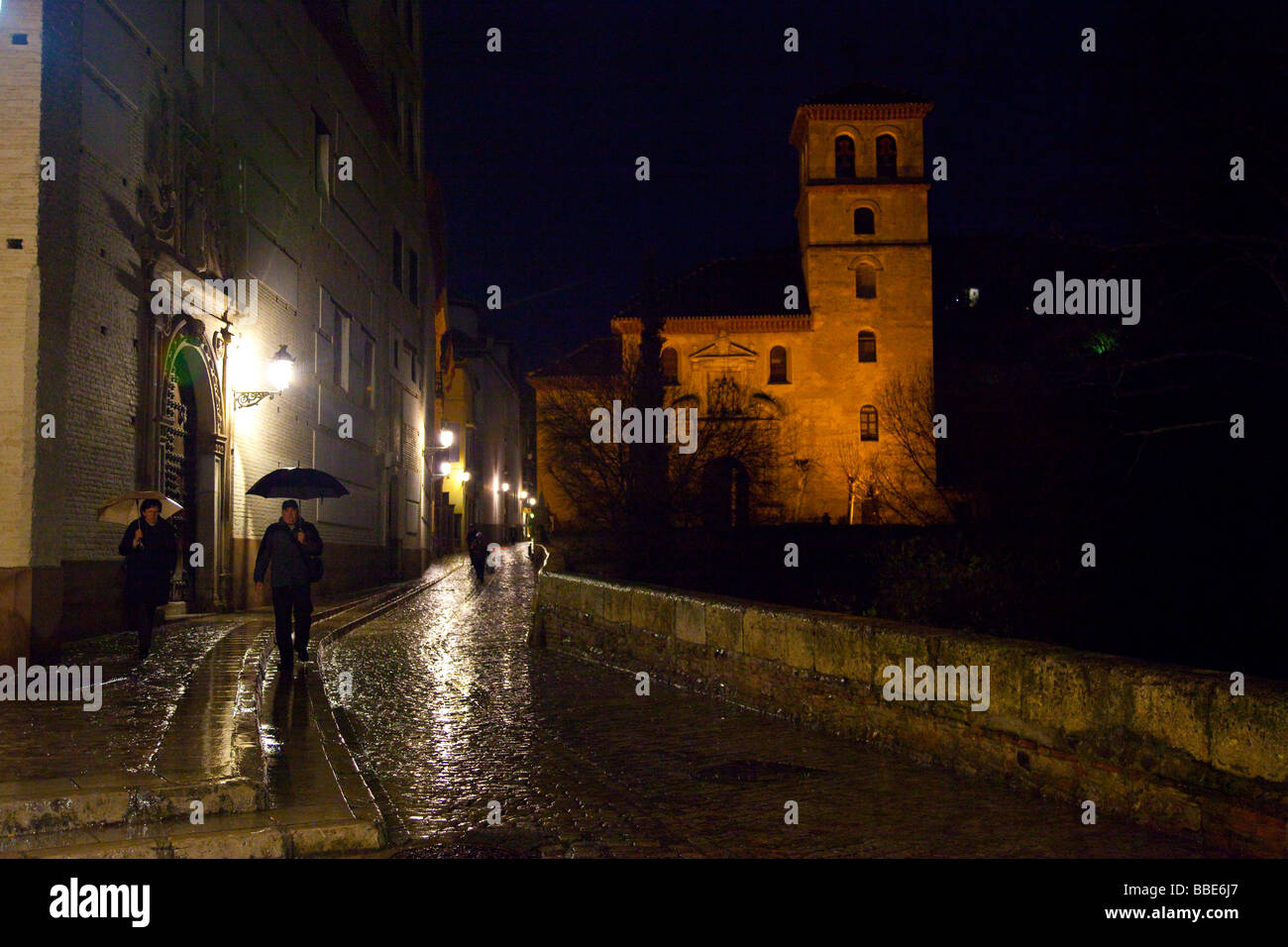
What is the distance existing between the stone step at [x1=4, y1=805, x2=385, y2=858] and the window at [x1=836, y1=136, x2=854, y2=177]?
58225 mm

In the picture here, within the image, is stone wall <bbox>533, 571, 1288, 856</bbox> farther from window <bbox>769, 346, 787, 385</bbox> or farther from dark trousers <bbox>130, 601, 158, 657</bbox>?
window <bbox>769, 346, 787, 385</bbox>

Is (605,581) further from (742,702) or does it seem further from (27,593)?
(27,593)

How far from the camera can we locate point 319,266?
80.2ft

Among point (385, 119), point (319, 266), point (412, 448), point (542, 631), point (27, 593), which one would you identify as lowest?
point (542, 631)

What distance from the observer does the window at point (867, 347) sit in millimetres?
60375

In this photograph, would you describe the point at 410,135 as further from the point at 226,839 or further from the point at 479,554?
the point at 226,839

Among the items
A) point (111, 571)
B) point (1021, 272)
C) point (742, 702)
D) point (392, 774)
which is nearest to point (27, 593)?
point (111, 571)

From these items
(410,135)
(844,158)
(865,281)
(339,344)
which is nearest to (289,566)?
(339,344)

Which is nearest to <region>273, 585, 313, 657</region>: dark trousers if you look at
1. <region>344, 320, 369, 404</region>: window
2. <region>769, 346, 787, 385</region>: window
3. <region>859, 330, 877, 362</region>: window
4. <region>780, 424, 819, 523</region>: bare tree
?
<region>344, 320, 369, 404</region>: window

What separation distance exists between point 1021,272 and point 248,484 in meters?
13.0

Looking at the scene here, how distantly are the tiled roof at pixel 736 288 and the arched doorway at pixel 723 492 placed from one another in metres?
22.0

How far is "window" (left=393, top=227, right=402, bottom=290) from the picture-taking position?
111 feet

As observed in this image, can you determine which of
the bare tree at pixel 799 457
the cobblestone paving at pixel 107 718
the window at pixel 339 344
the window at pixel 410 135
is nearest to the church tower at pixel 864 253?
the bare tree at pixel 799 457
